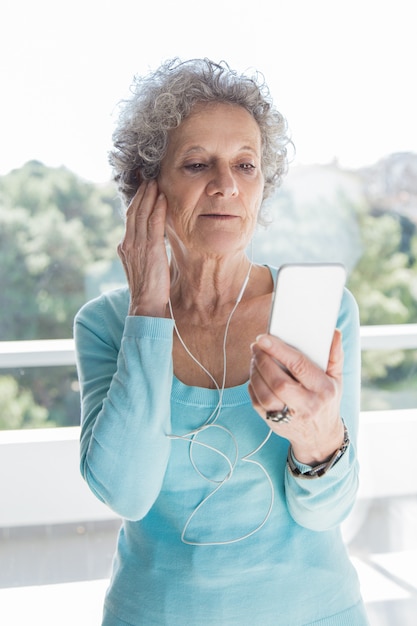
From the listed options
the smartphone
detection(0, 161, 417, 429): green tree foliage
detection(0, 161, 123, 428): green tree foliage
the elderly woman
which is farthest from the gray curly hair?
detection(0, 161, 123, 428): green tree foliage

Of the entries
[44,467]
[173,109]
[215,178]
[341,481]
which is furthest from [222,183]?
Result: [44,467]

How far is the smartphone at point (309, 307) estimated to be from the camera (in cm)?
83

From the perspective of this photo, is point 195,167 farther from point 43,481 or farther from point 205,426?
point 43,481

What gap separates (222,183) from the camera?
3.78ft

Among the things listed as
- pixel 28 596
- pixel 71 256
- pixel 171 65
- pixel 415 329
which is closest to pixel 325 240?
pixel 415 329

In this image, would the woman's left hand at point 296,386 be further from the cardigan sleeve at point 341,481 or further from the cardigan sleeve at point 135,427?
the cardigan sleeve at point 135,427

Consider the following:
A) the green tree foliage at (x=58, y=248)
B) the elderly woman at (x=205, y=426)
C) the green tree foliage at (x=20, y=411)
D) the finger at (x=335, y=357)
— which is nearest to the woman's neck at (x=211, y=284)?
the elderly woman at (x=205, y=426)

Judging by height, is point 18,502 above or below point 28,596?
above

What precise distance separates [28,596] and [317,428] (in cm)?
195

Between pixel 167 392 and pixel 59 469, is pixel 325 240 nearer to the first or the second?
pixel 59 469

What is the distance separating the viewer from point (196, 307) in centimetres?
131

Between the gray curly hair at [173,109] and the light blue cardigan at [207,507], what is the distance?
401 mm

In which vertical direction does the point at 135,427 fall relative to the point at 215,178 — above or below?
below

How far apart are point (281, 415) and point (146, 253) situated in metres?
0.47
